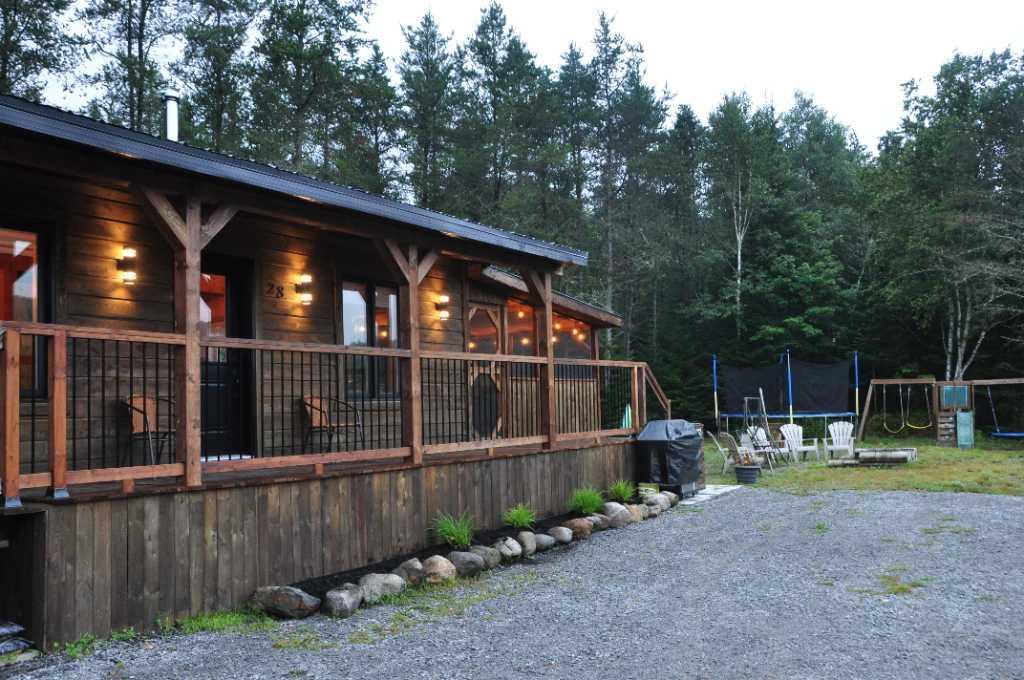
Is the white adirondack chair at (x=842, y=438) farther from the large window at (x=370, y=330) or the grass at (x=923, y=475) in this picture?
the large window at (x=370, y=330)

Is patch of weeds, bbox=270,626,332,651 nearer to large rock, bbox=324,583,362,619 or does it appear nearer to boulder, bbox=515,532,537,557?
large rock, bbox=324,583,362,619

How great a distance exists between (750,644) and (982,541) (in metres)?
4.18

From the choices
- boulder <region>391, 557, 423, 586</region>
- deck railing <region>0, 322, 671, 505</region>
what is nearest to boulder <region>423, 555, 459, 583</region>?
boulder <region>391, 557, 423, 586</region>

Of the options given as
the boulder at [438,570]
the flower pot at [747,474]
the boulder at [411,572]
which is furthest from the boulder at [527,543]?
the flower pot at [747,474]

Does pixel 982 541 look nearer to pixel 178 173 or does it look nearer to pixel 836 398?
pixel 178 173

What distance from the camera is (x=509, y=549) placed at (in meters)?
7.12

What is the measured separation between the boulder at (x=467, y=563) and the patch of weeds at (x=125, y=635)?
2552 mm

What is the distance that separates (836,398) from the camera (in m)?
19.1

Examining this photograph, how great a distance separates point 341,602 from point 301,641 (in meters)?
0.60

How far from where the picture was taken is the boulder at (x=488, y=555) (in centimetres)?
677

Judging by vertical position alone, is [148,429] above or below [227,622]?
above

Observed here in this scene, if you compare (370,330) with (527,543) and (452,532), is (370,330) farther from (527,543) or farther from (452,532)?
(527,543)

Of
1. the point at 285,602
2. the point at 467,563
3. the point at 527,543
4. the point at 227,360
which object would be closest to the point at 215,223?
the point at 227,360

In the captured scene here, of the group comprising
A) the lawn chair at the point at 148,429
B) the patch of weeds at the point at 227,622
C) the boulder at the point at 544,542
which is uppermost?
the lawn chair at the point at 148,429
